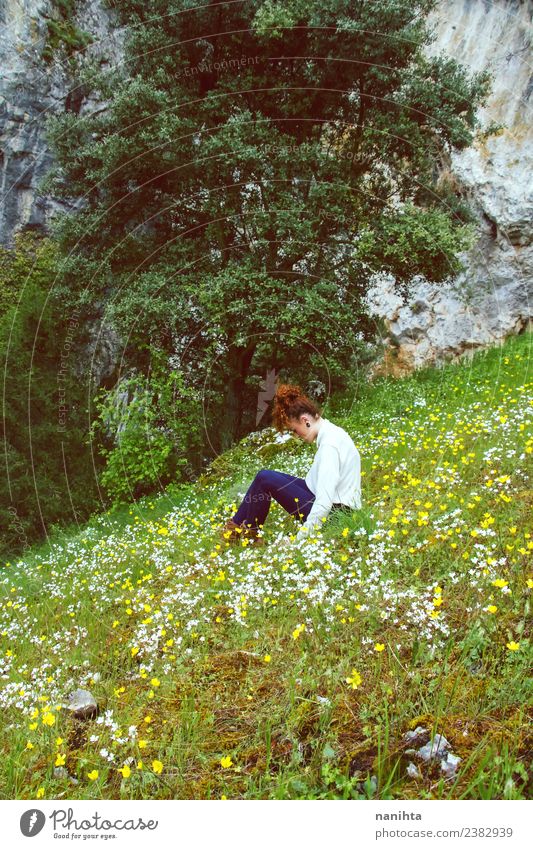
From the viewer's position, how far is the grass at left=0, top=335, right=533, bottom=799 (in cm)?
283

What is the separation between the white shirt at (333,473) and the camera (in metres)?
4.92

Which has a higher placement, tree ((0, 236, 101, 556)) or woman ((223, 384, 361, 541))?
woman ((223, 384, 361, 541))

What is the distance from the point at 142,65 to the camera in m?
12.2

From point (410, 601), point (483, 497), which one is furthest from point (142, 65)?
point (410, 601)

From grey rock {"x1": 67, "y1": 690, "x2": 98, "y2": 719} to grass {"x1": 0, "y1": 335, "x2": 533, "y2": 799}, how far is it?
8cm

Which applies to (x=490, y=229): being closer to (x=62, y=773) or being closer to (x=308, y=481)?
(x=308, y=481)

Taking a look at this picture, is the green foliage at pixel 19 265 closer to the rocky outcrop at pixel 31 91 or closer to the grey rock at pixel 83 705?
the rocky outcrop at pixel 31 91

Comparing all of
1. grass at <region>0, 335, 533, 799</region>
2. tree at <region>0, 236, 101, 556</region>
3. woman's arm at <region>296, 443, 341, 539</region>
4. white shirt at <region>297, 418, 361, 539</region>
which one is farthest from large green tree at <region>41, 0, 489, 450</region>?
tree at <region>0, 236, 101, 556</region>

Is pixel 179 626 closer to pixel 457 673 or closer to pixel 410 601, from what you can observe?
pixel 410 601

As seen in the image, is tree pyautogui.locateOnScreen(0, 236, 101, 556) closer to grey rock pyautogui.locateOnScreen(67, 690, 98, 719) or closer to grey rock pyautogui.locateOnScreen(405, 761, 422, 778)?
grey rock pyautogui.locateOnScreen(67, 690, 98, 719)

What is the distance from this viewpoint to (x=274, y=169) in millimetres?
11438

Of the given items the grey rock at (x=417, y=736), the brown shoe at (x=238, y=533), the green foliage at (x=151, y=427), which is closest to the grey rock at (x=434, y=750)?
the grey rock at (x=417, y=736)
